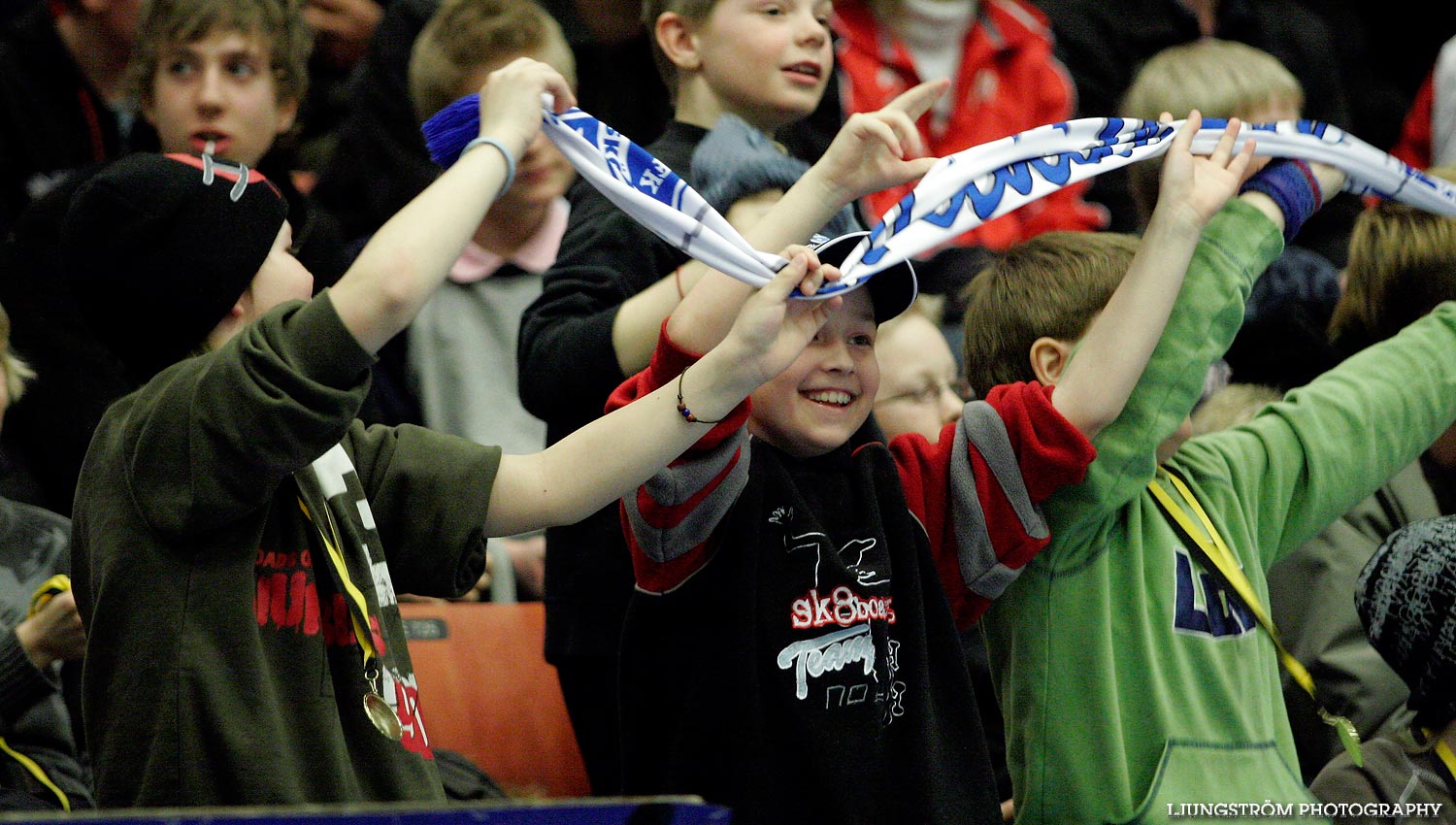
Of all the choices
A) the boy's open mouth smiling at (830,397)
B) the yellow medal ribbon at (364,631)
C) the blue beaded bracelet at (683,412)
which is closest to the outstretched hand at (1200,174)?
the boy's open mouth smiling at (830,397)

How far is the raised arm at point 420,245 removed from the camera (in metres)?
2.00

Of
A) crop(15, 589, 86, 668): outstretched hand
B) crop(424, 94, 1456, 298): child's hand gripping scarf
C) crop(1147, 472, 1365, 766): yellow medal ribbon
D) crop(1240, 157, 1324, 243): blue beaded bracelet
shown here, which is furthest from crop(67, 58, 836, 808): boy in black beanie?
crop(1240, 157, 1324, 243): blue beaded bracelet

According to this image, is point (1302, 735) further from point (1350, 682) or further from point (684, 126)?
point (684, 126)

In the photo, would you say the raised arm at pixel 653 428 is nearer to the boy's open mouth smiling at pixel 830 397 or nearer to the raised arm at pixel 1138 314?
the boy's open mouth smiling at pixel 830 397

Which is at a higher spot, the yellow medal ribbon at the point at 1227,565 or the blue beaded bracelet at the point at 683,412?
the blue beaded bracelet at the point at 683,412

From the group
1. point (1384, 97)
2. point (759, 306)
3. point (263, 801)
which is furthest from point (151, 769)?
point (1384, 97)

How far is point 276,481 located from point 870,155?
97 cm

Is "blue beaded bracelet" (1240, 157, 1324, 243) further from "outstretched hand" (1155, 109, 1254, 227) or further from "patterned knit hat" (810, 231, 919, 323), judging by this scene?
"patterned knit hat" (810, 231, 919, 323)

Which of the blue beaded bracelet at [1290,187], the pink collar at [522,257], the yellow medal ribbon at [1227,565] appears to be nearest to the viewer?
the yellow medal ribbon at [1227,565]

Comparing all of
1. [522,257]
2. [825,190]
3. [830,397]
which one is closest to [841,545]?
[830,397]

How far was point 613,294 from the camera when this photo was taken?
9.98 feet

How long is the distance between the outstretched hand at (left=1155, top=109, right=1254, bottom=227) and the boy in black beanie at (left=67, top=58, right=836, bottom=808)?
0.69 meters

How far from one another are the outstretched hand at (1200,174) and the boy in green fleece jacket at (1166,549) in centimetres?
12

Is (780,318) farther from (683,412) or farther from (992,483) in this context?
(992,483)
